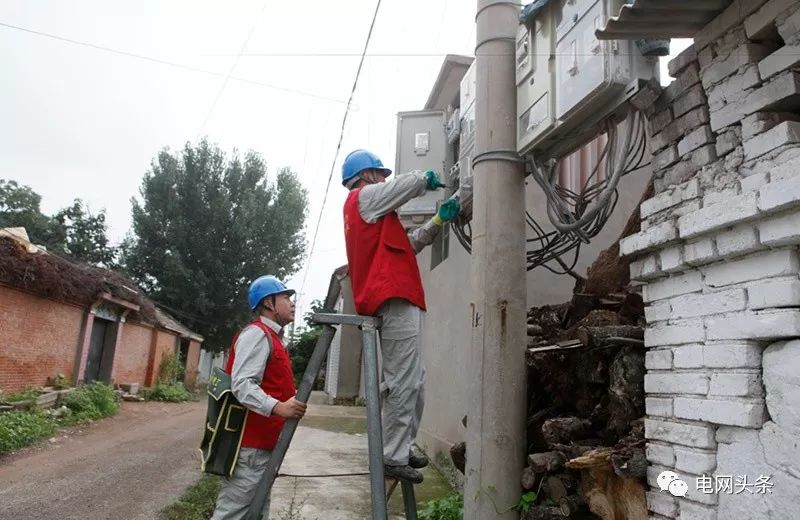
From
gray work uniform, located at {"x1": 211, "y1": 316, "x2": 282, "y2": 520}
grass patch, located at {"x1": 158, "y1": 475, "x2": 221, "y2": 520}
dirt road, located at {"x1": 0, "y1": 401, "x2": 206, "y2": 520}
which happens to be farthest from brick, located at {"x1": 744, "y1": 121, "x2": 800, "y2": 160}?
dirt road, located at {"x1": 0, "y1": 401, "x2": 206, "y2": 520}

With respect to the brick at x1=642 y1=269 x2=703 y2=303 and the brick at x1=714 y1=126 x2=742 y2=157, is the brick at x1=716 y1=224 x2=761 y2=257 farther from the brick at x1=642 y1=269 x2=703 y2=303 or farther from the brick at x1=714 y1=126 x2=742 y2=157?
the brick at x1=714 y1=126 x2=742 y2=157

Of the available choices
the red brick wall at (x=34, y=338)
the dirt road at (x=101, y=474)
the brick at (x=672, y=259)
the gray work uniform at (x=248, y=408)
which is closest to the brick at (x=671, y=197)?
the brick at (x=672, y=259)

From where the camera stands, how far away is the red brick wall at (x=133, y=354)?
682 inches

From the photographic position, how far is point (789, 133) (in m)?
1.83

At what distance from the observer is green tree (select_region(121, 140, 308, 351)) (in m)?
23.7

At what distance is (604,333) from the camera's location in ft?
8.75

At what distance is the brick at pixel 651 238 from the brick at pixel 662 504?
101 centimetres

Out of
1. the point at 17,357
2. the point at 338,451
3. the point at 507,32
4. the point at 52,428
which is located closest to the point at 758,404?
the point at 507,32

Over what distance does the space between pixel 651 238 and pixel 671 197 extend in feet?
0.63

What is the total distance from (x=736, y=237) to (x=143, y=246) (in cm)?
2521

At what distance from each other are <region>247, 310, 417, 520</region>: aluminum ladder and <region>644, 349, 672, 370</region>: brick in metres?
1.23

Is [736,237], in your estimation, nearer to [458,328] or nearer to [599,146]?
[599,146]

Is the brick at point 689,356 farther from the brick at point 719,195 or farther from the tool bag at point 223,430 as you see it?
the tool bag at point 223,430

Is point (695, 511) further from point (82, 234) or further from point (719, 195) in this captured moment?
point (82, 234)
